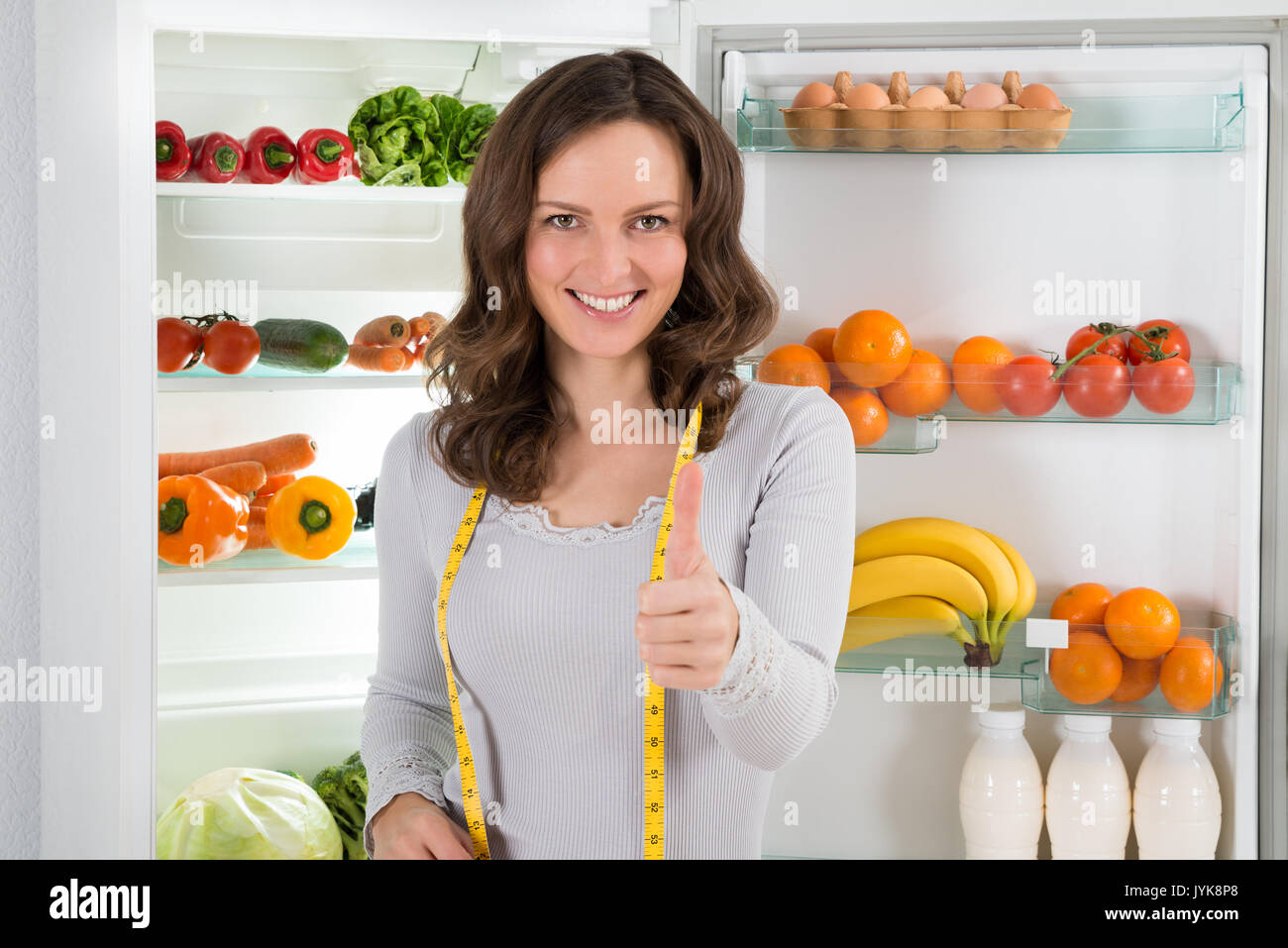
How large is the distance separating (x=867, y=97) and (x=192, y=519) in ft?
4.32

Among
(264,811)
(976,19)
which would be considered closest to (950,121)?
(976,19)

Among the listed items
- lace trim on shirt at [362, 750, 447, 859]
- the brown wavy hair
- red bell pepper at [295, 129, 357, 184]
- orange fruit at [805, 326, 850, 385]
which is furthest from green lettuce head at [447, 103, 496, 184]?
lace trim on shirt at [362, 750, 447, 859]

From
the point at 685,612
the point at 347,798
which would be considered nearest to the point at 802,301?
the point at 685,612

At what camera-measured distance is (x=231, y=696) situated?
1875 mm

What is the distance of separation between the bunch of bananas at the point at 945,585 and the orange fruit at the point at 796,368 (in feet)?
1.00

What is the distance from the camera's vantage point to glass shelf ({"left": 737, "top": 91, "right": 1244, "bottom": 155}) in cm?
161

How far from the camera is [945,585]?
1.69 m

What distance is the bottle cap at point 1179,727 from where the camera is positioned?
164 cm

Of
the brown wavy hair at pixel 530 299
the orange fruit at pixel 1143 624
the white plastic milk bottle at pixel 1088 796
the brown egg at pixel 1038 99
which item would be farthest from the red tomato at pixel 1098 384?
the brown wavy hair at pixel 530 299

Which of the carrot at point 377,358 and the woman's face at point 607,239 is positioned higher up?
the woman's face at point 607,239

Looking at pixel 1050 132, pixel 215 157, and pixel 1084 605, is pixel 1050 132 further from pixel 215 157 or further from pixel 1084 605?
pixel 215 157

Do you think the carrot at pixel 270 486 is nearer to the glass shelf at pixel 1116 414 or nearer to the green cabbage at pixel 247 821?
the green cabbage at pixel 247 821

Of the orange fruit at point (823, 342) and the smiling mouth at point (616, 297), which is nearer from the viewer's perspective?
the smiling mouth at point (616, 297)

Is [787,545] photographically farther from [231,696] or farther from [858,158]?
[231,696]
